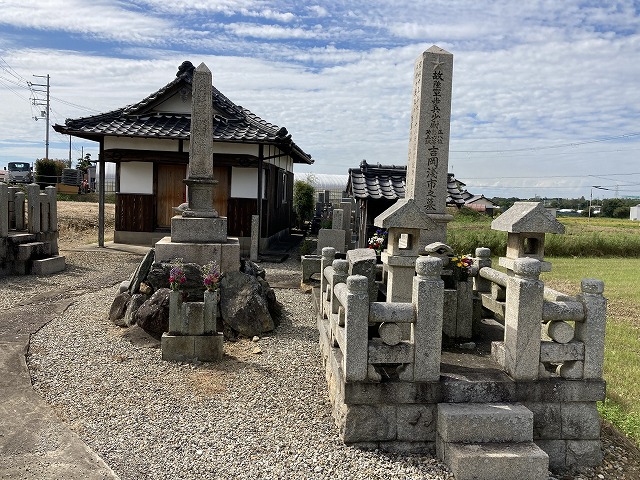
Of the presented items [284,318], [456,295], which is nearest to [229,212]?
[284,318]

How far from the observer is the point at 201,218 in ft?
27.7

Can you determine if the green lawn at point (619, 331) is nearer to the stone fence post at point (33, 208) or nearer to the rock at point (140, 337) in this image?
the rock at point (140, 337)

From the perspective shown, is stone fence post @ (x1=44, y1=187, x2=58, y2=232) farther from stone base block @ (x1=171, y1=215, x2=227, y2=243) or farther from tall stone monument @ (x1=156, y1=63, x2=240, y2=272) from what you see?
stone base block @ (x1=171, y1=215, x2=227, y2=243)

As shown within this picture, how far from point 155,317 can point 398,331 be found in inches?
162

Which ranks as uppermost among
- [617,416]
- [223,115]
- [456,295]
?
[223,115]

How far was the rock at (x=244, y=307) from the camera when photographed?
7414 millimetres

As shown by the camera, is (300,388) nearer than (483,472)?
No

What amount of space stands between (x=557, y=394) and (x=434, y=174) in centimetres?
303

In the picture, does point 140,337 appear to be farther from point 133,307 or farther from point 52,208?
point 52,208

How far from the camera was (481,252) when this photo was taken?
23.8 feet

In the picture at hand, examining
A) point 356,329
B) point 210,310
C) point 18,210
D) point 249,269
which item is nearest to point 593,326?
Answer: point 356,329

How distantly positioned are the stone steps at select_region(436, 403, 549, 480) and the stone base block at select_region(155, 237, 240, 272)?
4.98 meters

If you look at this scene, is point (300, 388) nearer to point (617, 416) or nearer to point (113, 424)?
point (113, 424)

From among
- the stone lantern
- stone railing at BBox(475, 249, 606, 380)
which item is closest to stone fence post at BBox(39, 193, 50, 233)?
the stone lantern
